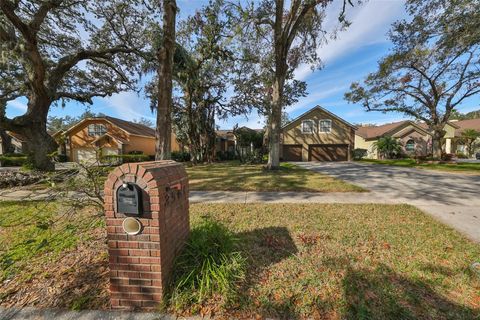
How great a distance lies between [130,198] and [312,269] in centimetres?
235

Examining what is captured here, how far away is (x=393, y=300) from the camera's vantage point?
86.3 inches

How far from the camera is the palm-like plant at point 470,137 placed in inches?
1046

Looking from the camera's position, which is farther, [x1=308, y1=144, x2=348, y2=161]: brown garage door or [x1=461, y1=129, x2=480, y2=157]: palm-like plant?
[x1=461, y1=129, x2=480, y2=157]: palm-like plant

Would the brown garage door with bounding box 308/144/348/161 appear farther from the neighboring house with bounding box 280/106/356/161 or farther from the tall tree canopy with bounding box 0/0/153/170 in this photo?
the tall tree canopy with bounding box 0/0/153/170

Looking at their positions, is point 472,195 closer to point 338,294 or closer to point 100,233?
point 338,294

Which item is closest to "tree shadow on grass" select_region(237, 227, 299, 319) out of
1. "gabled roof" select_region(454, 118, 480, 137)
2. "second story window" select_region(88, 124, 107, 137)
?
"second story window" select_region(88, 124, 107, 137)

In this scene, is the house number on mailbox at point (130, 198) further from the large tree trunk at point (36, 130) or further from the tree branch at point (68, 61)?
the tree branch at point (68, 61)

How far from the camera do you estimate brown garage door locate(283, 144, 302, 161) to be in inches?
987

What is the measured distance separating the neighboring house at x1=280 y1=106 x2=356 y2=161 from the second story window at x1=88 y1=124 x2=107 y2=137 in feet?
66.9

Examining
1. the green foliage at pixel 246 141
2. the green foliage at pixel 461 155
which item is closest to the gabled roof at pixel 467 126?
the green foliage at pixel 461 155

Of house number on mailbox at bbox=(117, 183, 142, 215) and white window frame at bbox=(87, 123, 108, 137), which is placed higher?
white window frame at bbox=(87, 123, 108, 137)

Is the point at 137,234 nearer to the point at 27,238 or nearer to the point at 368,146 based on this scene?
the point at 27,238

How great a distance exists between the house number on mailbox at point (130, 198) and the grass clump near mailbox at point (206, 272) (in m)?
0.89

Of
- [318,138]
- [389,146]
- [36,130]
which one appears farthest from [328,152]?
[36,130]
